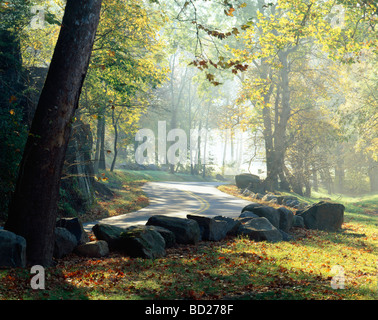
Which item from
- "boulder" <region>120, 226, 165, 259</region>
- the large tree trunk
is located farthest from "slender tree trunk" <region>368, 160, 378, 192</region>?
the large tree trunk

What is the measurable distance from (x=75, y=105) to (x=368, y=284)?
7256 mm

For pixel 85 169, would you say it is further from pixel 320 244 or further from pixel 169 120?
pixel 169 120

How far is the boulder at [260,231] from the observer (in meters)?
14.9

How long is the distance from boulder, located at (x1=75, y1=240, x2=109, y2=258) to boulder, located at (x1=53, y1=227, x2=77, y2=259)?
21 centimetres

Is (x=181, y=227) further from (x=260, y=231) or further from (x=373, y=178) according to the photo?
(x=373, y=178)

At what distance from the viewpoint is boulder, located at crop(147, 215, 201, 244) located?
1332 cm

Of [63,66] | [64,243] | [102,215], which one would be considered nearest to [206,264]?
[64,243]

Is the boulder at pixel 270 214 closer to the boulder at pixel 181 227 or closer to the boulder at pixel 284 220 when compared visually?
the boulder at pixel 284 220

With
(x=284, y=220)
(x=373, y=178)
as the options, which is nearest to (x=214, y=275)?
(x=284, y=220)

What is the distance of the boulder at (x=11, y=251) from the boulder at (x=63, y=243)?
75.0 inches

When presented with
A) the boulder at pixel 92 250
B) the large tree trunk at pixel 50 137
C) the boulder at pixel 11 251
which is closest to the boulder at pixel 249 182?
the boulder at pixel 92 250

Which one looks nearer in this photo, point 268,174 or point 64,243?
point 64,243

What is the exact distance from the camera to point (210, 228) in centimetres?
1452

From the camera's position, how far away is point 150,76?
22766mm
